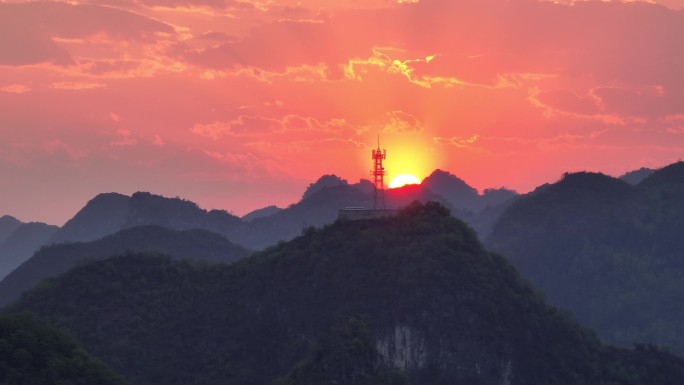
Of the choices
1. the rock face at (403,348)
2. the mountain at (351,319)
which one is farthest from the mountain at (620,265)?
the rock face at (403,348)

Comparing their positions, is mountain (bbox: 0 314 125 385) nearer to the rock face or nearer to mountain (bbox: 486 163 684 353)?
the rock face

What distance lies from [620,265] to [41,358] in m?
128

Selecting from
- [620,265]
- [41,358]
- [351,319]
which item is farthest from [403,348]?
[620,265]

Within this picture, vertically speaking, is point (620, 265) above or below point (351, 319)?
above

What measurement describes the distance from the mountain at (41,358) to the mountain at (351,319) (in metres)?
16.0

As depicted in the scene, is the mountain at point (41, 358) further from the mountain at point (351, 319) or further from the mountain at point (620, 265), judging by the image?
the mountain at point (620, 265)

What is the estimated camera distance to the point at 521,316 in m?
100

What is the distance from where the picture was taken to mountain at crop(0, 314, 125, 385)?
2950 inches

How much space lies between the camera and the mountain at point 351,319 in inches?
3772

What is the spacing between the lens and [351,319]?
94125 mm

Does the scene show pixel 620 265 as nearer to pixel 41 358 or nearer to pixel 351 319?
pixel 351 319

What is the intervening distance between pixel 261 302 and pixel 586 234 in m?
99.8

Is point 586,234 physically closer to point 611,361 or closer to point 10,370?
point 611,361

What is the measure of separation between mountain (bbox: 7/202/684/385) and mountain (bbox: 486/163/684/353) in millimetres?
67123
